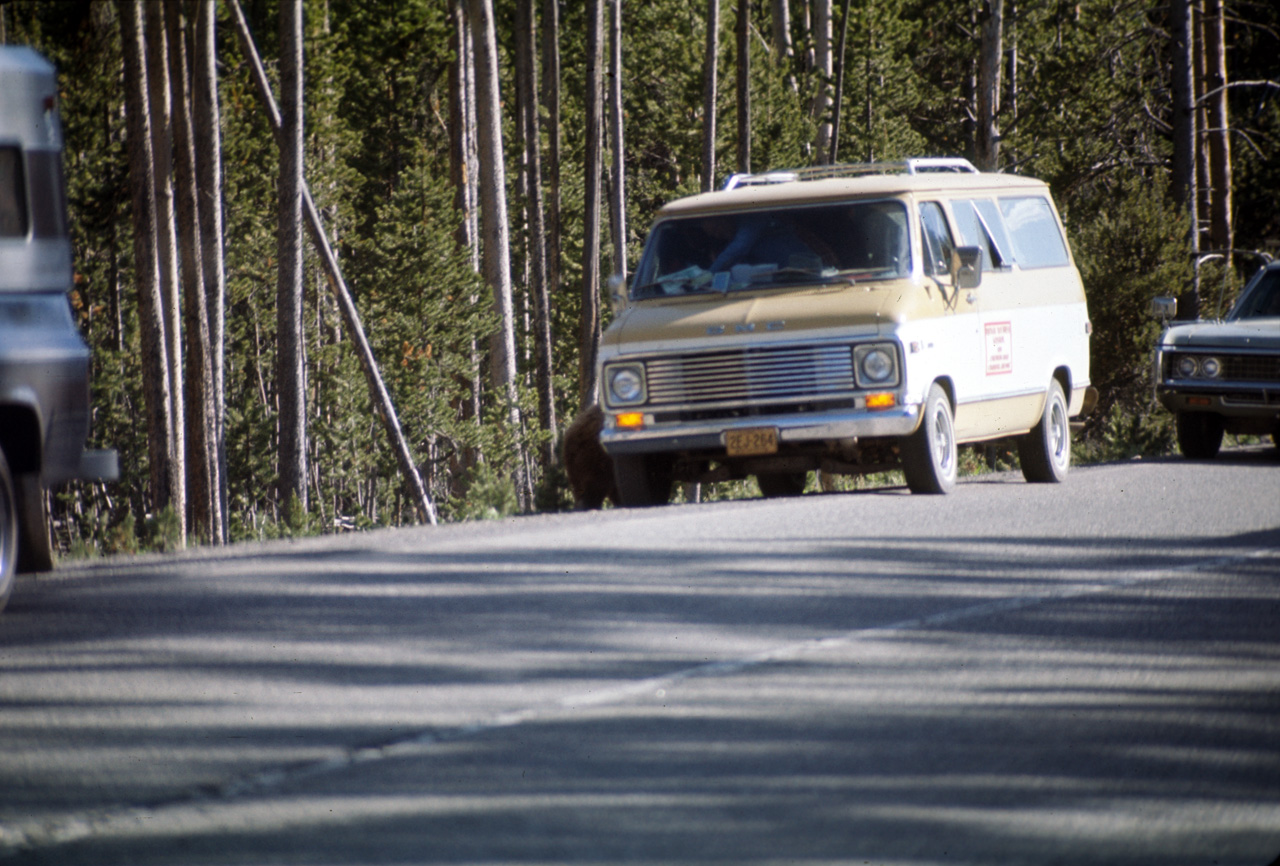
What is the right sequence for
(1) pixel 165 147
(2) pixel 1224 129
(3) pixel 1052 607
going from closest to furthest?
(3) pixel 1052 607 → (1) pixel 165 147 → (2) pixel 1224 129

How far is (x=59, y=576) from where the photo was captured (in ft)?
29.3

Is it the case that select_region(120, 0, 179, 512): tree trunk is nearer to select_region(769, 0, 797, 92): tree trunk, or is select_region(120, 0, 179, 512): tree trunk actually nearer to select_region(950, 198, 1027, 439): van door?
select_region(950, 198, 1027, 439): van door

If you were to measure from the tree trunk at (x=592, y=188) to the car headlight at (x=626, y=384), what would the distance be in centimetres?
1993

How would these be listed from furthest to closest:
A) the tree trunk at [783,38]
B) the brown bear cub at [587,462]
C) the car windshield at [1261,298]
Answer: the tree trunk at [783,38]
the car windshield at [1261,298]
the brown bear cub at [587,462]

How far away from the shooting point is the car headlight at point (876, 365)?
Answer: 40.4ft

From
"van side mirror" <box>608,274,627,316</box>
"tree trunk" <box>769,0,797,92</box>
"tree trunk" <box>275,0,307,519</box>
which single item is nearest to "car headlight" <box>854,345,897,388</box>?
"van side mirror" <box>608,274,627,316</box>

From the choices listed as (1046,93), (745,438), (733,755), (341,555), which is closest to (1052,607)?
(733,755)

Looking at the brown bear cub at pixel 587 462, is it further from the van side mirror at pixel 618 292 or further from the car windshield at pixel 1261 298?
the car windshield at pixel 1261 298

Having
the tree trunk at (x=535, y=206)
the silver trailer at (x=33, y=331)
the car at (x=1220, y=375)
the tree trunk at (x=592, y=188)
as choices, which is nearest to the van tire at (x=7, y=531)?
the silver trailer at (x=33, y=331)

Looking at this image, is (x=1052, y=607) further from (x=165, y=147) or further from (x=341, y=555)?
(x=165, y=147)

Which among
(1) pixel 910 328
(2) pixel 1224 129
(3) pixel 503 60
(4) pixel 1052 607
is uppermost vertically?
(3) pixel 503 60

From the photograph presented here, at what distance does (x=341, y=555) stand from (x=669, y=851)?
5.26 metres

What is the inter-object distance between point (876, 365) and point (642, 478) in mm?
2074

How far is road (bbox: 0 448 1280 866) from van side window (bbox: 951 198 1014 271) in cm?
450
